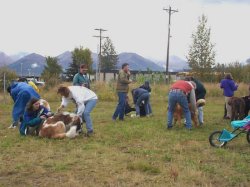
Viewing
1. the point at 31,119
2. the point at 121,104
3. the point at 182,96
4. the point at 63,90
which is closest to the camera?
the point at 63,90

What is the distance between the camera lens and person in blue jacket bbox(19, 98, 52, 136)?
10.9 metres

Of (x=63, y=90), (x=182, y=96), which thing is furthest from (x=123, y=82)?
(x=63, y=90)

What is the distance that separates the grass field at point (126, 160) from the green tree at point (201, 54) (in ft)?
82.2

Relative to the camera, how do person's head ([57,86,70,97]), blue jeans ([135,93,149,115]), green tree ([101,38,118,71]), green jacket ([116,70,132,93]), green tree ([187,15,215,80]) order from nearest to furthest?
person's head ([57,86,70,97]) → green jacket ([116,70,132,93]) → blue jeans ([135,93,149,115]) → green tree ([187,15,215,80]) → green tree ([101,38,118,71])

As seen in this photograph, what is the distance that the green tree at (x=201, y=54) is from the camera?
36094 mm

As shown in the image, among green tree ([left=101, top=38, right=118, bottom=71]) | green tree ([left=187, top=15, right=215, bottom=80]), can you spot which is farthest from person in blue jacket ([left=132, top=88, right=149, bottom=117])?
green tree ([left=101, top=38, right=118, bottom=71])

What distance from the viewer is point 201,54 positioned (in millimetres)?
36531

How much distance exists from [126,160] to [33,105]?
12.6ft

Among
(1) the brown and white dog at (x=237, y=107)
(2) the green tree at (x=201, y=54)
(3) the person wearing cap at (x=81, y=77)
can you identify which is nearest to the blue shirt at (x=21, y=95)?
(3) the person wearing cap at (x=81, y=77)

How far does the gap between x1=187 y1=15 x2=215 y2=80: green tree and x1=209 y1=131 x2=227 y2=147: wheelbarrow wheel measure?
1072 inches

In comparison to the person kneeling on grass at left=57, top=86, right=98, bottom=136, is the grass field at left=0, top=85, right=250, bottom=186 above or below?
below

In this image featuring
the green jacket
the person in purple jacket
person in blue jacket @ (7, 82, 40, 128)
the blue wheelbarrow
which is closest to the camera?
the blue wheelbarrow

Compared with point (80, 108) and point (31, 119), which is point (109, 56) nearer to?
point (31, 119)

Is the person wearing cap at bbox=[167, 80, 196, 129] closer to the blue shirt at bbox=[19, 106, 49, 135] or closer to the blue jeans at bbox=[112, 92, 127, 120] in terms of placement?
the blue jeans at bbox=[112, 92, 127, 120]
